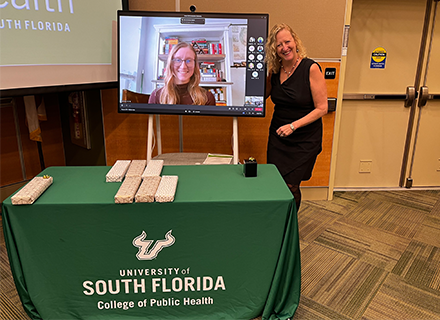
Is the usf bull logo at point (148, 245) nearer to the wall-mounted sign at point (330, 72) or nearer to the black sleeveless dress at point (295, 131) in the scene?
the black sleeveless dress at point (295, 131)

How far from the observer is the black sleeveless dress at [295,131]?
2104mm

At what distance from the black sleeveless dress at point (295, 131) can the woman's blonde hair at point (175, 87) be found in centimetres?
48

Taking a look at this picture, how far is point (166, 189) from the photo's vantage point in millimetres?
1478

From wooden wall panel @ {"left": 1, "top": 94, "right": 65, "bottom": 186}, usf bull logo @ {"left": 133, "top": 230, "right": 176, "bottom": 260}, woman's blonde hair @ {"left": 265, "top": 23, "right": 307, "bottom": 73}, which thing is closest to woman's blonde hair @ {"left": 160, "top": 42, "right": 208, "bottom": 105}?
woman's blonde hair @ {"left": 265, "top": 23, "right": 307, "bottom": 73}

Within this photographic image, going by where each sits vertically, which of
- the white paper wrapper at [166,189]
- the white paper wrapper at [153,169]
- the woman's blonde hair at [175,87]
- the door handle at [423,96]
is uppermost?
the woman's blonde hair at [175,87]

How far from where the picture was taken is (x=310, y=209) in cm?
309

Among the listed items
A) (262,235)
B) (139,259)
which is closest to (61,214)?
(139,259)

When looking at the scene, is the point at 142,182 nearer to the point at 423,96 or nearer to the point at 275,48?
the point at 275,48

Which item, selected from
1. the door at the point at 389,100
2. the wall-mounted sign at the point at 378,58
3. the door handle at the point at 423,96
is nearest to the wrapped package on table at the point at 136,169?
the door at the point at 389,100

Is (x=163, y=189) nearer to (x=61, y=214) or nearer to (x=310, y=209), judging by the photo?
(x=61, y=214)

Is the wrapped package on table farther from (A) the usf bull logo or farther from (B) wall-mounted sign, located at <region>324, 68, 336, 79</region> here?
(B) wall-mounted sign, located at <region>324, 68, 336, 79</region>

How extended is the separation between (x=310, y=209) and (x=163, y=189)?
6.43ft

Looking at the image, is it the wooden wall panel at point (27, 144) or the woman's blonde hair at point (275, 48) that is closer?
the woman's blonde hair at point (275, 48)

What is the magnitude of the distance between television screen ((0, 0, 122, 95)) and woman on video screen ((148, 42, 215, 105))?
0.52 m
